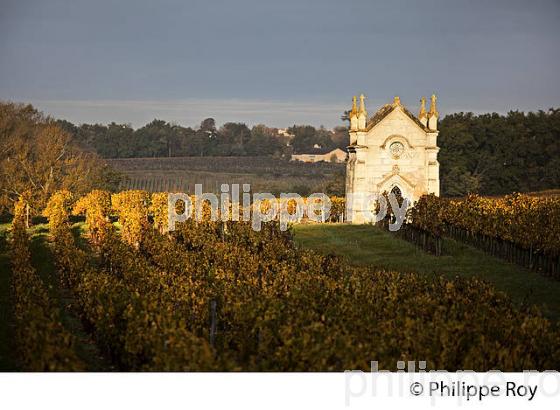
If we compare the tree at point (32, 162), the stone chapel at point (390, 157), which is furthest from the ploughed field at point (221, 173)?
the stone chapel at point (390, 157)

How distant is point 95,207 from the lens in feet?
157

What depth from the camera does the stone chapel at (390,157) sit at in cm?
4566

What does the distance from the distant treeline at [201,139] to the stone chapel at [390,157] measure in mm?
52706

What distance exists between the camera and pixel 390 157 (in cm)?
4597

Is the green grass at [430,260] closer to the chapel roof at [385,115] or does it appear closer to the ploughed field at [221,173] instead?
the chapel roof at [385,115]

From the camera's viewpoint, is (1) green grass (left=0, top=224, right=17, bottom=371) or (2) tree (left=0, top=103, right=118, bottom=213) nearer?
(1) green grass (left=0, top=224, right=17, bottom=371)

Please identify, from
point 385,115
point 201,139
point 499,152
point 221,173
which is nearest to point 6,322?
point 385,115

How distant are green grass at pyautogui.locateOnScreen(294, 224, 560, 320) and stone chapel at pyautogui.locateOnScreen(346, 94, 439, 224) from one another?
3079 mm

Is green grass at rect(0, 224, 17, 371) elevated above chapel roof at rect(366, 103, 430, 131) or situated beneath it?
situated beneath

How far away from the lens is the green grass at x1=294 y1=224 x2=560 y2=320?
959 inches

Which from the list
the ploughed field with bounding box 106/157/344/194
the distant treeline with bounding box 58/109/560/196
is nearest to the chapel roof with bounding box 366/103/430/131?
the distant treeline with bounding box 58/109/560/196

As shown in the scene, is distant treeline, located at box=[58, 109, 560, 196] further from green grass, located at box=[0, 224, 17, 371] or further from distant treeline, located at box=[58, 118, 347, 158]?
distant treeline, located at box=[58, 118, 347, 158]

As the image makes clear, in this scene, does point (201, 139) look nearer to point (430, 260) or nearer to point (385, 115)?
point (385, 115)
